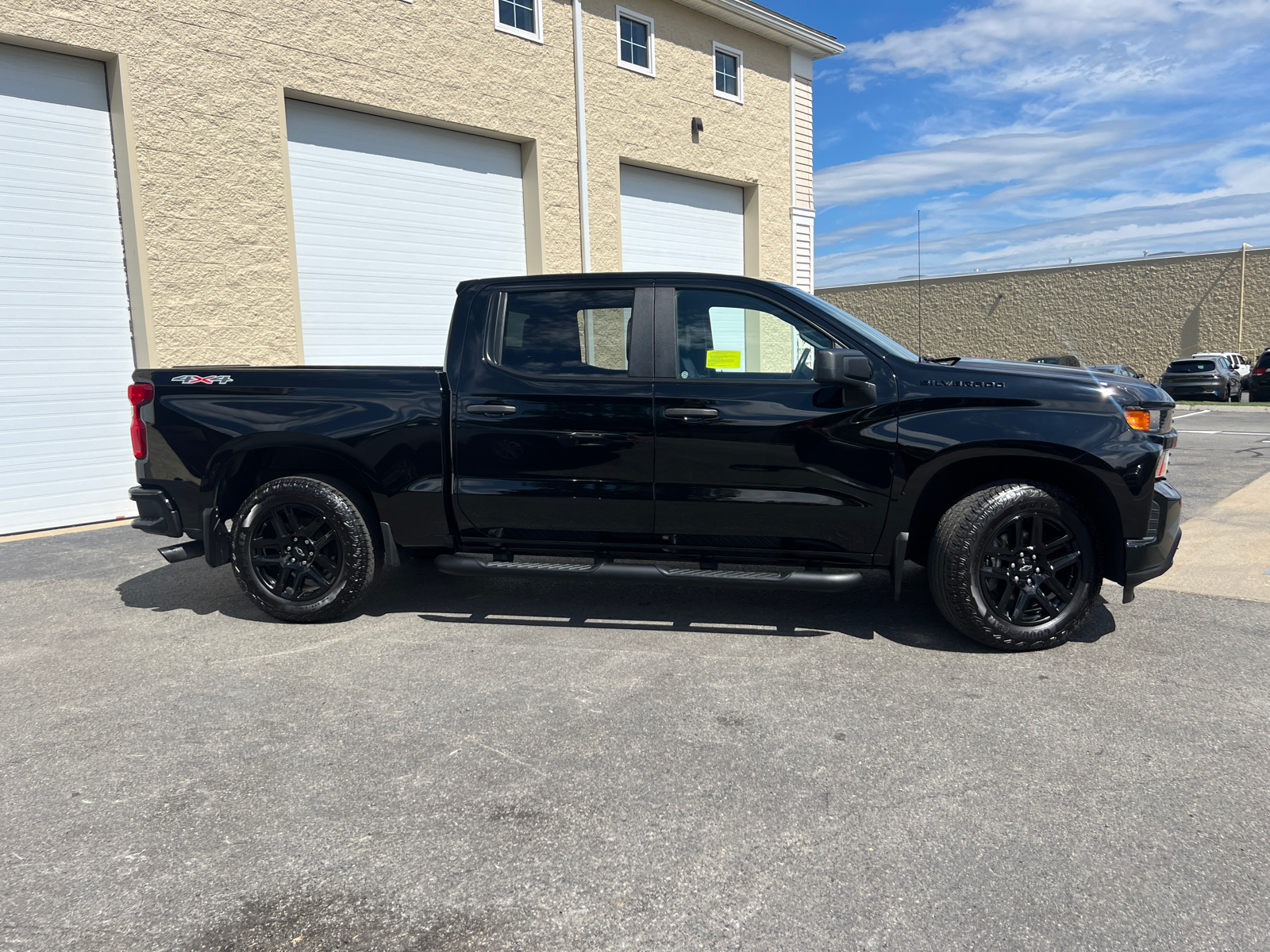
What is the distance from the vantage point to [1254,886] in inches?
95.1

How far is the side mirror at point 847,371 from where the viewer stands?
13.6 ft

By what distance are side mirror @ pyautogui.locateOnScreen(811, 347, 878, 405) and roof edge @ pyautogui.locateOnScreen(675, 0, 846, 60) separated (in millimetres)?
11339

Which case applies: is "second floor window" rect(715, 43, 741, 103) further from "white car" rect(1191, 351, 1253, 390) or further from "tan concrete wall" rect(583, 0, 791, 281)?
"white car" rect(1191, 351, 1253, 390)

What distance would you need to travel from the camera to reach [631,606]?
17.2 feet

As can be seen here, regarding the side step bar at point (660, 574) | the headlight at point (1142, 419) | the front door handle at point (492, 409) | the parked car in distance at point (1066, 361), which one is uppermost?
the parked car in distance at point (1066, 361)

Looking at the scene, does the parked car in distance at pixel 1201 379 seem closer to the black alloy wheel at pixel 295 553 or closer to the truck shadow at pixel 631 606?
the truck shadow at pixel 631 606

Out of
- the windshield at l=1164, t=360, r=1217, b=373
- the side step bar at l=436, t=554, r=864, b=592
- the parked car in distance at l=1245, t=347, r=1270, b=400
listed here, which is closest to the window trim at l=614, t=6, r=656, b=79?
the side step bar at l=436, t=554, r=864, b=592

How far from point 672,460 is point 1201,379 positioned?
1045 inches

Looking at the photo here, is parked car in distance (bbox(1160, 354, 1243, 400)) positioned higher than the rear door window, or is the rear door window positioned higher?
the rear door window

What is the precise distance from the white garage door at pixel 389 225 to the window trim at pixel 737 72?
A: 13.9ft

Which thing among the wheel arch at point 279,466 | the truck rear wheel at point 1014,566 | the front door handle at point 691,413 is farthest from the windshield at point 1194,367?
the wheel arch at point 279,466

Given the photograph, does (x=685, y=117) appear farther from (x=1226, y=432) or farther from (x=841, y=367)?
(x=1226, y=432)

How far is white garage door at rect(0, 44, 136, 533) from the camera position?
7.91m

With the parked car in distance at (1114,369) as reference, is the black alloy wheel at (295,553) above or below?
below
